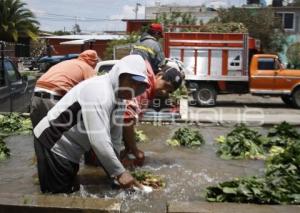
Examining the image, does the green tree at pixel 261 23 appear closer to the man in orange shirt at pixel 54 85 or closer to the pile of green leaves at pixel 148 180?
the man in orange shirt at pixel 54 85

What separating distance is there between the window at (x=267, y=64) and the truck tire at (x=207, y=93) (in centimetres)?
219

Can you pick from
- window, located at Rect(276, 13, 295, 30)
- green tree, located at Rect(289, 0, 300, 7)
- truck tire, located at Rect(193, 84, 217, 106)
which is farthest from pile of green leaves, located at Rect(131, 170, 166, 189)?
green tree, located at Rect(289, 0, 300, 7)

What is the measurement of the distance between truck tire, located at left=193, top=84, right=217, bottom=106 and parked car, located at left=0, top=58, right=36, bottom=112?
1072 centimetres

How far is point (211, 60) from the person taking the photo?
22.7 metres

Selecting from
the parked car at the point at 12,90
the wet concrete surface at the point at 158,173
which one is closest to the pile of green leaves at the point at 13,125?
the wet concrete surface at the point at 158,173

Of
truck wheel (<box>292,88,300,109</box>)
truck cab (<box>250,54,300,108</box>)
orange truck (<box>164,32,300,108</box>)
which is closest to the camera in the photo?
orange truck (<box>164,32,300,108</box>)

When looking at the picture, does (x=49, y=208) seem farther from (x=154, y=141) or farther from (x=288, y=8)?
(x=288, y=8)

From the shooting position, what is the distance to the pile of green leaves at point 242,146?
8319mm

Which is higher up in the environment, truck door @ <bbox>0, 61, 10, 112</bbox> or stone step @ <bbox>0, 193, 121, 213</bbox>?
truck door @ <bbox>0, 61, 10, 112</bbox>

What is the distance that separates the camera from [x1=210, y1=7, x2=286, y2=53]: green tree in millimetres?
39906

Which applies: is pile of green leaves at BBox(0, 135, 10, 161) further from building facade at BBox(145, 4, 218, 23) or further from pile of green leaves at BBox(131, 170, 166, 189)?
building facade at BBox(145, 4, 218, 23)

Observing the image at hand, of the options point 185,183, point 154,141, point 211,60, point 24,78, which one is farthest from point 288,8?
point 185,183

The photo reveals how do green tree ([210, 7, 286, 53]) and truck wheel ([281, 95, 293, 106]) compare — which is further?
green tree ([210, 7, 286, 53])

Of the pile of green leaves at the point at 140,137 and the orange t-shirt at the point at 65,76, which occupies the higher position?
the orange t-shirt at the point at 65,76
